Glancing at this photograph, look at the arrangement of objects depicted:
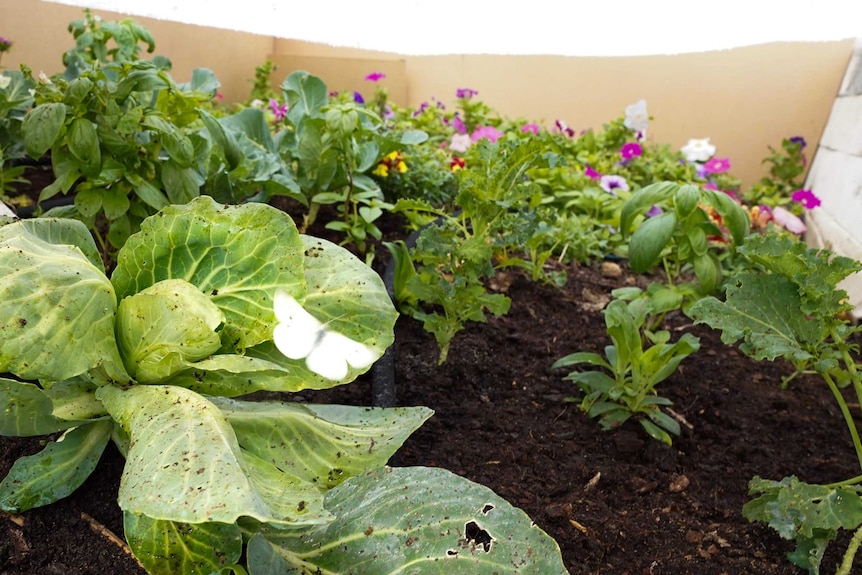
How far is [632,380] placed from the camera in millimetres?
1752

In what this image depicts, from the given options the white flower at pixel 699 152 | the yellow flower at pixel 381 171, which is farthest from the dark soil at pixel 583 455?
the white flower at pixel 699 152

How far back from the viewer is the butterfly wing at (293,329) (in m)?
1.12

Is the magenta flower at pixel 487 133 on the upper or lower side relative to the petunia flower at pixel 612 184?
upper

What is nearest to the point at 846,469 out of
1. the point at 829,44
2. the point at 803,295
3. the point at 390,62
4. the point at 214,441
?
the point at 803,295

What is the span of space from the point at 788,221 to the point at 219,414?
12.0 ft

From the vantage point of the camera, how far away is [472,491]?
1.02 meters

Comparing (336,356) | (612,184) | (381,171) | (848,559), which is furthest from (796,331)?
(612,184)

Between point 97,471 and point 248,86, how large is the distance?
4.76m

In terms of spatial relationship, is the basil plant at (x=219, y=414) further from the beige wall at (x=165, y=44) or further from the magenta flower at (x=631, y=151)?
the magenta flower at (x=631, y=151)

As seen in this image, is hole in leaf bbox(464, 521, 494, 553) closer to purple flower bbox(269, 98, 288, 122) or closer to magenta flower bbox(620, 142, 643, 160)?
purple flower bbox(269, 98, 288, 122)

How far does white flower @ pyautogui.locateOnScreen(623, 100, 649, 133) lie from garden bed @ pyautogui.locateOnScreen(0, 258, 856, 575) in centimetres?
221

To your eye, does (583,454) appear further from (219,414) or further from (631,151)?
(631,151)

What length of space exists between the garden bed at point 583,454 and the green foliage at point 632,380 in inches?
1.8

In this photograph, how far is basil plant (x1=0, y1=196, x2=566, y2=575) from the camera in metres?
0.89
